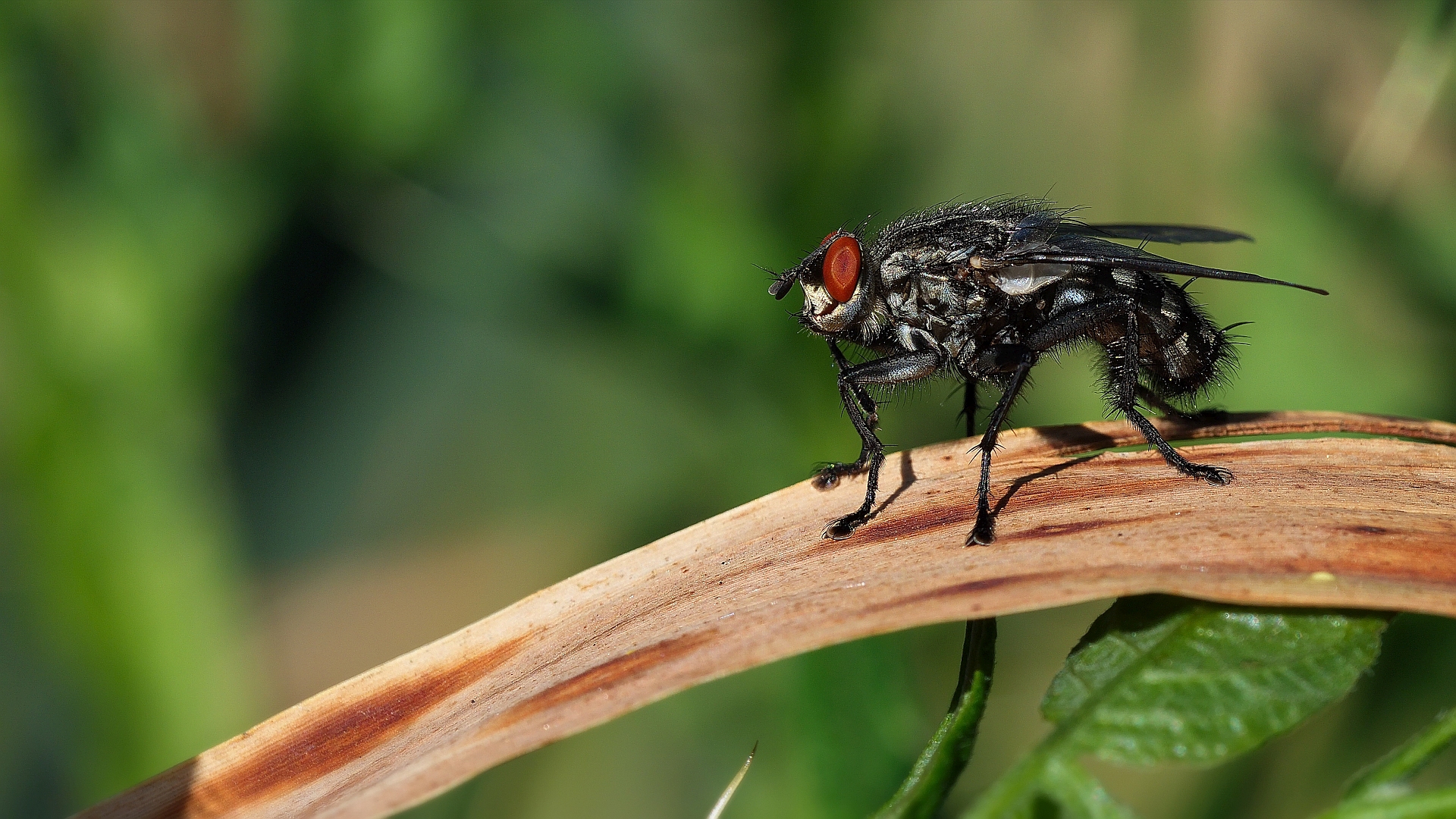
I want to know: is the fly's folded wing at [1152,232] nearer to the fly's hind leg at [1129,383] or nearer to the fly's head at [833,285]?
the fly's hind leg at [1129,383]

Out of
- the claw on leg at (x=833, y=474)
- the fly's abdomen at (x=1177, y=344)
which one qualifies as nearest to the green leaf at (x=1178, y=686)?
the claw on leg at (x=833, y=474)

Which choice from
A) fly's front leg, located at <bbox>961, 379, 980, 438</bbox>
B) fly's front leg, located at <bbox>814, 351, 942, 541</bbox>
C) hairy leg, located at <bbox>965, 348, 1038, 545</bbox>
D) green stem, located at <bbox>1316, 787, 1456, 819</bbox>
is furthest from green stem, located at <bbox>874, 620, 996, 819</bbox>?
fly's front leg, located at <bbox>961, 379, 980, 438</bbox>

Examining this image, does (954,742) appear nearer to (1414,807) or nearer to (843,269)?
(1414,807)

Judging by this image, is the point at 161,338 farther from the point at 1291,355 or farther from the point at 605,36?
the point at 1291,355

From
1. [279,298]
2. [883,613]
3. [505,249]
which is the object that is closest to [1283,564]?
[883,613]

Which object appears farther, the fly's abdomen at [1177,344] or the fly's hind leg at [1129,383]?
the fly's abdomen at [1177,344]

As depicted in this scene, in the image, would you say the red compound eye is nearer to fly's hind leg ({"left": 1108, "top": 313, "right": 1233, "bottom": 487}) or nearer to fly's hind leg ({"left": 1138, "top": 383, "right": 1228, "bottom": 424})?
fly's hind leg ({"left": 1108, "top": 313, "right": 1233, "bottom": 487})

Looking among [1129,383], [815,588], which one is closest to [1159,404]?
[1129,383]
